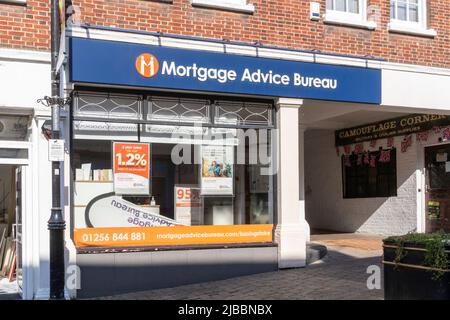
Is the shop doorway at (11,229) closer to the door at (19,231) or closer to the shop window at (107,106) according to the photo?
the door at (19,231)

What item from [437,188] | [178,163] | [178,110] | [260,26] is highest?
[260,26]

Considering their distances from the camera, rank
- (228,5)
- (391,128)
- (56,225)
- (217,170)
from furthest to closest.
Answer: (391,128)
(217,170)
(228,5)
(56,225)

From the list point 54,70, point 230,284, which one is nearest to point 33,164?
point 54,70

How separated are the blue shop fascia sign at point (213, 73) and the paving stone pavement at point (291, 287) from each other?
301 centimetres

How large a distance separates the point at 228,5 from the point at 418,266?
18.2 feet

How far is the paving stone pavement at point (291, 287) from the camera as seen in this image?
8125 millimetres

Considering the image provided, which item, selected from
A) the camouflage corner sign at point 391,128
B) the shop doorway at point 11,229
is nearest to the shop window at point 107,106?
the shop doorway at point 11,229

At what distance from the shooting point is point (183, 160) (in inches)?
391

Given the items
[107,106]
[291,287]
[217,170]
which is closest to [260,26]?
[217,170]

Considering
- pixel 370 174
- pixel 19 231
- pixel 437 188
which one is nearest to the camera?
pixel 19 231

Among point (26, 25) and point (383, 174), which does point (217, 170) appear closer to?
point (26, 25)

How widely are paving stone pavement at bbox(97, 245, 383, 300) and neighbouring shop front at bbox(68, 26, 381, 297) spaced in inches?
12.3

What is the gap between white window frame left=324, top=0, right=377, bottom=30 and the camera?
1102 cm

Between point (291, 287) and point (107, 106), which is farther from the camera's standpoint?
point (107, 106)
